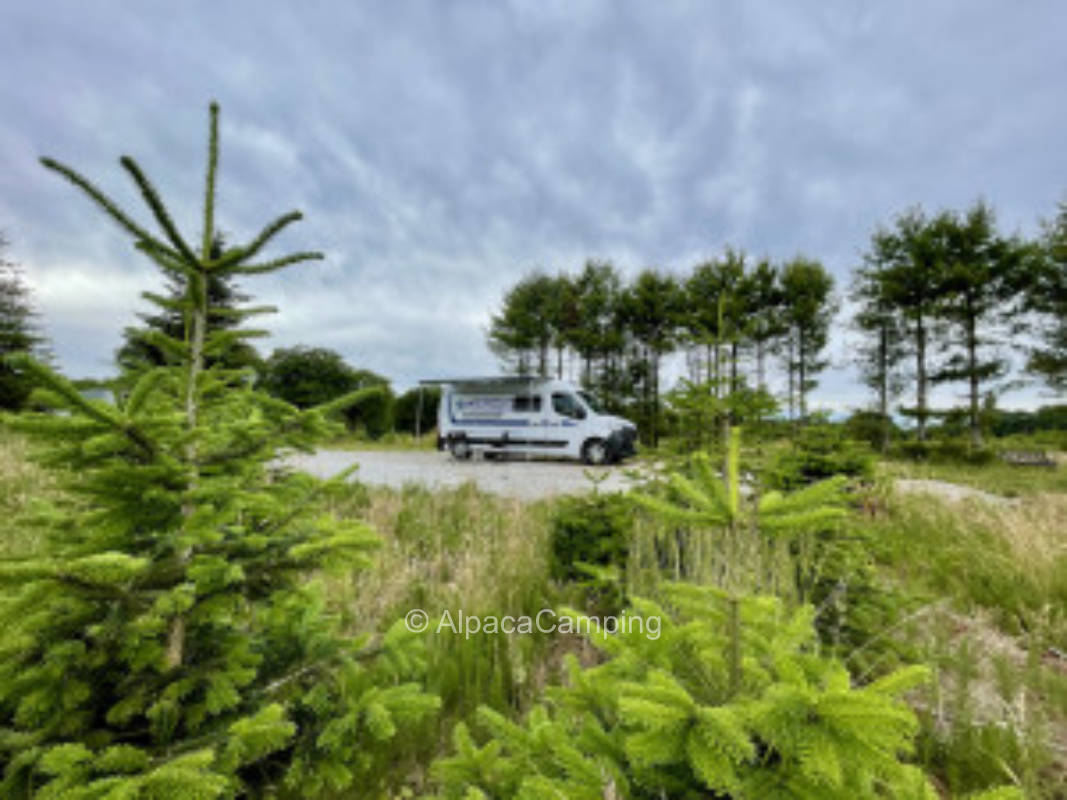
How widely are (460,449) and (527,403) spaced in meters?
2.81

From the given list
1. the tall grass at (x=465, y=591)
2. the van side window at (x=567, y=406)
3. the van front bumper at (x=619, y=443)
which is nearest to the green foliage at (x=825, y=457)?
the tall grass at (x=465, y=591)

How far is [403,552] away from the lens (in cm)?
404

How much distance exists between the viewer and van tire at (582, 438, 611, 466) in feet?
44.0

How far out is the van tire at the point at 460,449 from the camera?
1529 cm

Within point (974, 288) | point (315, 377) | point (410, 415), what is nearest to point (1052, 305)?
point (974, 288)

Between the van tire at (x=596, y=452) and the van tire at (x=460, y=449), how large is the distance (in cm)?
396

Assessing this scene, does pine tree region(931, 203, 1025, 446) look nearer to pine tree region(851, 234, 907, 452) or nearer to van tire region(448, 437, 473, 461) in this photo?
pine tree region(851, 234, 907, 452)

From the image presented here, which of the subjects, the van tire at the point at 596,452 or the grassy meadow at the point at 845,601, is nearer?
the grassy meadow at the point at 845,601

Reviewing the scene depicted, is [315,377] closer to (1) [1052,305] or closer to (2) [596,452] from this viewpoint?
(2) [596,452]

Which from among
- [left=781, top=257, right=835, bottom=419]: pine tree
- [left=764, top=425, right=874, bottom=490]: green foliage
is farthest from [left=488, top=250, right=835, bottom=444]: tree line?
[left=764, top=425, right=874, bottom=490]: green foliage

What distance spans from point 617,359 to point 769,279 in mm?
7808

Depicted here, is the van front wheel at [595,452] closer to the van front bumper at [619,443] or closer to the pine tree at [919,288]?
the van front bumper at [619,443]

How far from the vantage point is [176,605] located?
3.45 feet

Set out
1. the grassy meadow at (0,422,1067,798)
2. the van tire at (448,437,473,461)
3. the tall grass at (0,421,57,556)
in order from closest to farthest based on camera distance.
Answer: the grassy meadow at (0,422,1067,798)
the tall grass at (0,421,57,556)
the van tire at (448,437,473,461)
